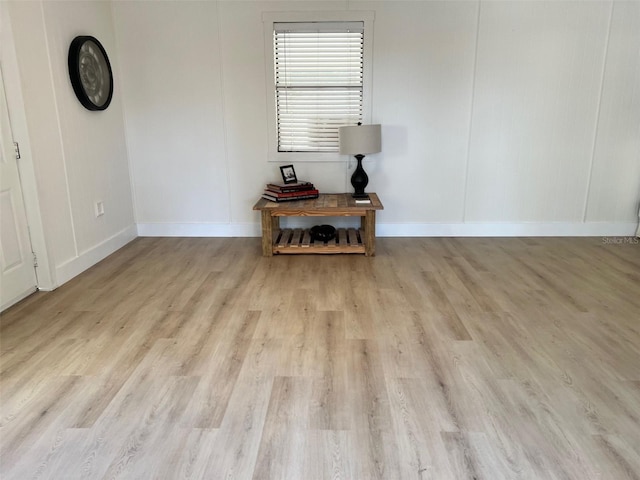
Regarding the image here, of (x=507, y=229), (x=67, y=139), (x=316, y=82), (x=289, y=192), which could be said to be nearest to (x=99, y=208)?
(x=67, y=139)

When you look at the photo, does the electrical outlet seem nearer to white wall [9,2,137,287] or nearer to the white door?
white wall [9,2,137,287]

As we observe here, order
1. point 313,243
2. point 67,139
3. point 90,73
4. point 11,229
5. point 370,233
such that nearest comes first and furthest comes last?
point 11,229 → point 67,139 → point 90,73 → point 370,233 → point 313,243

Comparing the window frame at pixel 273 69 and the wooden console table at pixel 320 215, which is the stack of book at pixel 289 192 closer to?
the wooden console table at pixel 320 215

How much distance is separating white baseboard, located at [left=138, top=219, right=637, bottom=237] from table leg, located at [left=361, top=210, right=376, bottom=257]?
682mm

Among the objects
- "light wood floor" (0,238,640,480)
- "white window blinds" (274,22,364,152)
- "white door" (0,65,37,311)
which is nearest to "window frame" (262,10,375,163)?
"white window blinds" (274,22,364,152)

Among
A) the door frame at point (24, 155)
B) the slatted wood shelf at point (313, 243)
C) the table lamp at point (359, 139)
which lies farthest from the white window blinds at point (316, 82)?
the door frame at point (24, 155)

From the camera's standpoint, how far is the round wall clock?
11.6 ft

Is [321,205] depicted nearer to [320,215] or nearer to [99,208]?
[320,215]

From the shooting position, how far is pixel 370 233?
157 inches

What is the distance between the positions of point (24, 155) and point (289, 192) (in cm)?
204

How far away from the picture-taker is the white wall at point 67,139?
3109 mm

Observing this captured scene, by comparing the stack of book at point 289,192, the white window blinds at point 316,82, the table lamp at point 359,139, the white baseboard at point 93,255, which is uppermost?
the white window blinds at point 316,82

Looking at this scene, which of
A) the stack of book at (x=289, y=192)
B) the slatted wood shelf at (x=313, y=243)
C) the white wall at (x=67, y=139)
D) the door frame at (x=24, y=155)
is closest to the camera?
the door frame at (x=24, y=155)

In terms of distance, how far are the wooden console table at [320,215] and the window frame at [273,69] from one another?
0.49 m
